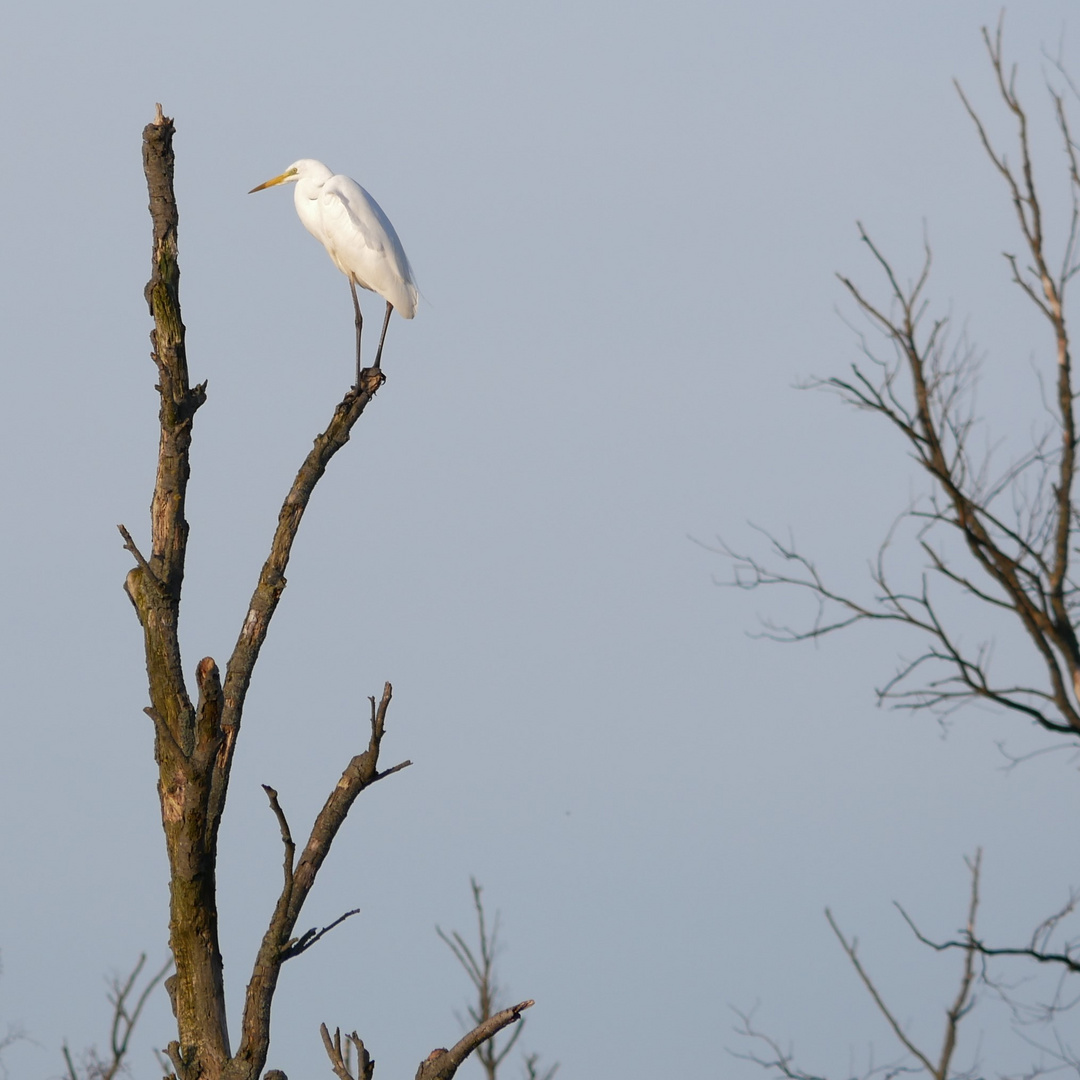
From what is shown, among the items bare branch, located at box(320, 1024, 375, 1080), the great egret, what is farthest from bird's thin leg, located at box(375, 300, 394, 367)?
bare branch, located at box(320, 1024, 375, 1080)

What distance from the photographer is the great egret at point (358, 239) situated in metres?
12.1

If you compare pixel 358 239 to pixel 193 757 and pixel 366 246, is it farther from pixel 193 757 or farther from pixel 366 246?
pixel 193 757

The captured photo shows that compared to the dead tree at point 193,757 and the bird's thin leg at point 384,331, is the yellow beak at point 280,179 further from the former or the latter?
the dead tree at point 193,757

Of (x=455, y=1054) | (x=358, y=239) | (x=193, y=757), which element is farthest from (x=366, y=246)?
(x=455, y=1054)

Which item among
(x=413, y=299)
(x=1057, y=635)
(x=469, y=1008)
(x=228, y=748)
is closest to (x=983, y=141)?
(x=1057, y=635)

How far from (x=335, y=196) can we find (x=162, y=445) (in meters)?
7.47

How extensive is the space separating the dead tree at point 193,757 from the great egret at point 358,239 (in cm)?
616

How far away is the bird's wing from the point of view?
39.6 feet

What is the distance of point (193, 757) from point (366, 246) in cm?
783

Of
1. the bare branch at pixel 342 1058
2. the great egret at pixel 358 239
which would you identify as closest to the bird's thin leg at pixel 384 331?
the great egret at pixel 358 239

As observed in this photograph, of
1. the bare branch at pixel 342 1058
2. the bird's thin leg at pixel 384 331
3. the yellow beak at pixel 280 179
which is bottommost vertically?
the bare branch at pixel 342 1058

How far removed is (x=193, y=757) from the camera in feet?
16.3

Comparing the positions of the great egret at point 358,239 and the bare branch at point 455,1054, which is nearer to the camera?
the bare branch at point 455,1054

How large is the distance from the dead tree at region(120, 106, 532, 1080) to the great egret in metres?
6.16
